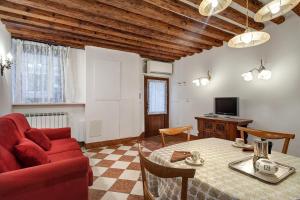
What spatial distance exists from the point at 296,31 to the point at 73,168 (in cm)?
392

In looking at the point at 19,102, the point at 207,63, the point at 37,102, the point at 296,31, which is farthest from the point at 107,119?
the point at 296,31

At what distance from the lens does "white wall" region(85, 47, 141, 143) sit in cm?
407

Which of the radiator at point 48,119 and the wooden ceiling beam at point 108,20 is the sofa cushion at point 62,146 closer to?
the radiator at point 48,119

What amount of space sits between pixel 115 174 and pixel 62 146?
0.93 meters

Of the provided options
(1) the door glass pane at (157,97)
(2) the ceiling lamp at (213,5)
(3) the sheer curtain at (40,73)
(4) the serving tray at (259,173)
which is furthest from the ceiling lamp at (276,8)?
(1) the door glass pane at (157,97)

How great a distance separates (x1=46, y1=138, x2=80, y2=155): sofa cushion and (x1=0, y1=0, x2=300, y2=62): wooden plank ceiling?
6.48 ft

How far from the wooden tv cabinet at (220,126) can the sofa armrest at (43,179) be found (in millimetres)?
2826

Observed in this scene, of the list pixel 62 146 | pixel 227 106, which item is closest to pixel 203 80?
pixel 227 106

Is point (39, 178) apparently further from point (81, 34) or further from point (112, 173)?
point (81, 34)

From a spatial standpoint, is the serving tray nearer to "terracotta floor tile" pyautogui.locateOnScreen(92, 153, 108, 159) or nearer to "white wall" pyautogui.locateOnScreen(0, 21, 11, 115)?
"terracotta floor tile" pyautogui.locateOnScreen(92, 153, 108, 159)

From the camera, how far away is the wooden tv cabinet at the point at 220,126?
3307 millimetres

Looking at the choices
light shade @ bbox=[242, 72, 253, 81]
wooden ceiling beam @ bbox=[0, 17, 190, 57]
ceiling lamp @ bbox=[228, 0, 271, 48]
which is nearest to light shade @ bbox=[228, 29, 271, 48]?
ceiling lamp @ bbox=[228, 0, 271, 48]

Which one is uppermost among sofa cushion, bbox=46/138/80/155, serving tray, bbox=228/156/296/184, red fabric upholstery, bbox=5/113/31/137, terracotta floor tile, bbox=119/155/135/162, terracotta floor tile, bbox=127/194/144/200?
red fabric upholstery, bbox=5/113/31/137

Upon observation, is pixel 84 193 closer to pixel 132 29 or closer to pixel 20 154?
pixel 20 154
